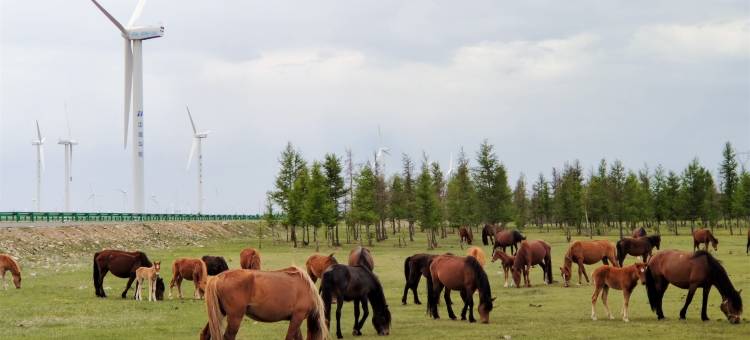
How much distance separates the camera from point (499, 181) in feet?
227

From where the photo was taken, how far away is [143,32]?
73.1 m

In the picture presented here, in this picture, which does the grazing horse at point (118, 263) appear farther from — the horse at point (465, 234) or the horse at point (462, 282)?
the horse at point (465, 234)

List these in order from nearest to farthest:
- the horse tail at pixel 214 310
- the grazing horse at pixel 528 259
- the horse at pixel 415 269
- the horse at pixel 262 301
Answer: the horse tail at pixel 214 310 → the horse at pixel 262 301 → the horse at pixel 415 269 → the grazing horse at pixel 528 259

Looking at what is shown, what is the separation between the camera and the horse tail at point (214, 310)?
11133 millimetres

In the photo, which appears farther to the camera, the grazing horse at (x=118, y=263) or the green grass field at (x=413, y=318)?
the grazing horse at (x=118, y=263)

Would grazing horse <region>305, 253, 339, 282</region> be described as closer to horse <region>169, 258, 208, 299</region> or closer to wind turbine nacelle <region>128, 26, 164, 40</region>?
horse <region>169, 258, 208, 299</region>

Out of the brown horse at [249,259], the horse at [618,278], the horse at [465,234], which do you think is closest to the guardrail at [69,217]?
the horse at [465,234]

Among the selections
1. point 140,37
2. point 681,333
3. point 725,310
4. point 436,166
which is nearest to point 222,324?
point 681,333

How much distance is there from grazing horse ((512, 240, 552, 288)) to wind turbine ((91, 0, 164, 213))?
176 ft

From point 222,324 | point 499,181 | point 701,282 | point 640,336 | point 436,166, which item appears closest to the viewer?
point 222,324

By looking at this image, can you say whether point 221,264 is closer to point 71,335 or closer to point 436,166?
point 71,335

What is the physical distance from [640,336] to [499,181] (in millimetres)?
54386

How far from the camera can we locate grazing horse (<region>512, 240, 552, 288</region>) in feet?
87.4

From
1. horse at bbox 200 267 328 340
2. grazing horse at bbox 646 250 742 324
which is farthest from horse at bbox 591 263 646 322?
horse at bbox 200 267 328 340
